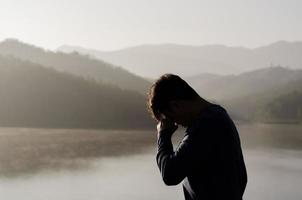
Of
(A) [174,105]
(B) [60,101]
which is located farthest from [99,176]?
(B) [60,101]

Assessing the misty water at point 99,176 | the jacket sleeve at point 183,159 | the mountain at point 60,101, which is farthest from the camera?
the mountain at point 60,101

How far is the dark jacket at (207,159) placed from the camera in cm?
298

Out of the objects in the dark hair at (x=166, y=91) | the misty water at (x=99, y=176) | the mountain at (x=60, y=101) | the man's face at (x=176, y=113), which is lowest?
the mountain at (x=60, y=101)

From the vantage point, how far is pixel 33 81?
111 m

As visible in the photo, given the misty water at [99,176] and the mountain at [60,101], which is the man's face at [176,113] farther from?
the mountain at [60,101]

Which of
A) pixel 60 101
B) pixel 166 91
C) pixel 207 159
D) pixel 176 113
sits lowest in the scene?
pixel 60 101

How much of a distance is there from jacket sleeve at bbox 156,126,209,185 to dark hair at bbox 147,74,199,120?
0.22 m

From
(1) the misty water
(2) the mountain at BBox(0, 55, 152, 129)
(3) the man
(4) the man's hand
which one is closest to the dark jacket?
(3) the man

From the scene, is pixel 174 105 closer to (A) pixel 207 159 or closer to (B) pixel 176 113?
(B) pixel 176 113

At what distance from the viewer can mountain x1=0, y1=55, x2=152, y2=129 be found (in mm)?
90562

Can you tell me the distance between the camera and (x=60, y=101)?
107 m

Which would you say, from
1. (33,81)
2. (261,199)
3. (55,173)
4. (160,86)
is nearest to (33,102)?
(33,81)

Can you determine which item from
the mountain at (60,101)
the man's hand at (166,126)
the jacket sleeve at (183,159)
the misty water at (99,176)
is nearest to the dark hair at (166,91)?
the man's hand at (166,126)

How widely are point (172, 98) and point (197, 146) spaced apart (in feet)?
0.95
